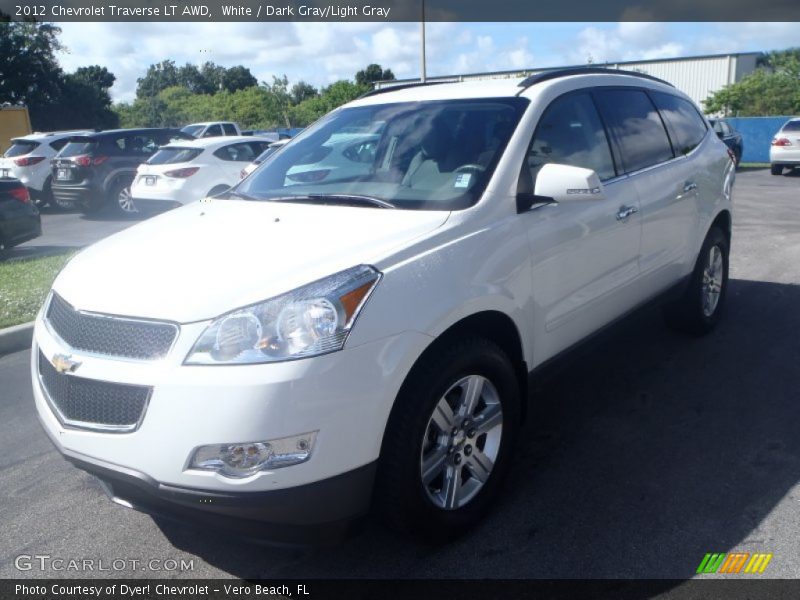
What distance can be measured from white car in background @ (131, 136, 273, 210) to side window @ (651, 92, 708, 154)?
30.2ft

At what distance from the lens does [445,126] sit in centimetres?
384

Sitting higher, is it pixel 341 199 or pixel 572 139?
pixel 572 139

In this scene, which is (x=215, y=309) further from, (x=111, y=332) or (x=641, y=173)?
(x=641, y=173)

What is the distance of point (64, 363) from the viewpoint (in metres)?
2.79

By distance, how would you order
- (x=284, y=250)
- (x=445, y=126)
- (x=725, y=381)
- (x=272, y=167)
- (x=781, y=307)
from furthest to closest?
(x=781, y=307) → (x=725, y=381) → (x=272, y=167) → (x=445, y=126) → (x=284, y=250)

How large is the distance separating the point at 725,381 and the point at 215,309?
3.62 metres

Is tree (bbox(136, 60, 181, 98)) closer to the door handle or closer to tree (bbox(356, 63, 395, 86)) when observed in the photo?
tree (bbox(356, 63, 395, 86))

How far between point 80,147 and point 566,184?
14.6 meters

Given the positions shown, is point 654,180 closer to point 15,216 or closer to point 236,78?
point 15,216

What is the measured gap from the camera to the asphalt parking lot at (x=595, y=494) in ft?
10.0

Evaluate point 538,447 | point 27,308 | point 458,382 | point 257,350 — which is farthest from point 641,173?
point 27,308

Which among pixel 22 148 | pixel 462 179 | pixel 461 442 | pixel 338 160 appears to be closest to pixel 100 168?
pixel 22 148

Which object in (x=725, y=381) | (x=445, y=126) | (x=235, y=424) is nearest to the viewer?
(x=235, y=424)

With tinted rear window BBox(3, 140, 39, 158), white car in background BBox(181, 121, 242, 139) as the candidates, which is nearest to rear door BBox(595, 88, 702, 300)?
tinted rear window BBox(3, 140, 39, 158)
